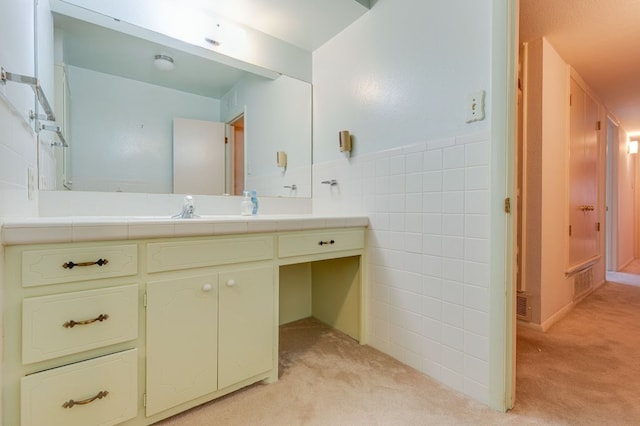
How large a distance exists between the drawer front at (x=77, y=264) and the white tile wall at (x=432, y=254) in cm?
128

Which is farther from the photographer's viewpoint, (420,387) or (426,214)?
(426,214)

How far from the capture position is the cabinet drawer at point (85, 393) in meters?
Answer: 0.94

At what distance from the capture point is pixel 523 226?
219cm

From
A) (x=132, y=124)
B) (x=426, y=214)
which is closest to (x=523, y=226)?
(x=426, y=214)

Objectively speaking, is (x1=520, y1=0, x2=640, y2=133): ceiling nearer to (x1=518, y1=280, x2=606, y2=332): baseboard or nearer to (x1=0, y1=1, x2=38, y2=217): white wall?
(x1=518, y1=280, x2=606, y2=332): baseboard

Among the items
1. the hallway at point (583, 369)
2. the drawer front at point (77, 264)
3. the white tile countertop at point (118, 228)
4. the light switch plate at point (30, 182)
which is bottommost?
the hallway at point (583, 369)

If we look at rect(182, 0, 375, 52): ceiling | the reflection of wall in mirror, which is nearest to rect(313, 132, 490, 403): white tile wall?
the reflection of wall in mirror

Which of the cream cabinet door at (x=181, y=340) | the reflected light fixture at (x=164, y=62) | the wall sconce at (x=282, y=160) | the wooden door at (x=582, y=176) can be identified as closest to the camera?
the cream cabinet door at (x=181, y=340)

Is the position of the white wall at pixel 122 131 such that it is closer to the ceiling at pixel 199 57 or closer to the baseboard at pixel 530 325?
the ceiling at pixel 199 57

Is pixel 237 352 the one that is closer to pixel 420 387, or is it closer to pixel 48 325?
pixel 48 325

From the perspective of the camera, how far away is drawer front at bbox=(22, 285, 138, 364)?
926mm

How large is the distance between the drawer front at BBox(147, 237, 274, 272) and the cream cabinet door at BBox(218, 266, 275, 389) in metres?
0.07

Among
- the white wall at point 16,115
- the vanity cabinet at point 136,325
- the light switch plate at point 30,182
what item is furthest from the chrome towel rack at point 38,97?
the vanity cabinet at point 136,325

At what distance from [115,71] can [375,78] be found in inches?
58.4
